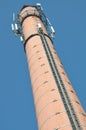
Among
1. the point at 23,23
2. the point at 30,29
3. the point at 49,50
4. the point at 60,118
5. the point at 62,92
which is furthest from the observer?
the point at 23,23

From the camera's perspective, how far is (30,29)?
45.2 m

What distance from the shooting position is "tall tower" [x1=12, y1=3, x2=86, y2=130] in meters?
28.5

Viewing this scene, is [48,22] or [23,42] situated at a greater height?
[48,22]

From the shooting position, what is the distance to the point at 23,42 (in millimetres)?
45438

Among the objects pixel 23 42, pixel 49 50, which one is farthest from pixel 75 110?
pixel 23 42

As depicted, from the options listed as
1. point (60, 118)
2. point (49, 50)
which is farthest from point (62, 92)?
point (49, 50)

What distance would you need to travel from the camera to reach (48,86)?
33.4 metres

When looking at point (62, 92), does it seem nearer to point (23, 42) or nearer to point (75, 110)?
point (75, 110)

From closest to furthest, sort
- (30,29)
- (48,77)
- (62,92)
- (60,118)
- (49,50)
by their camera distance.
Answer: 1. (60,118)
2. (62,92)
3. (48,77)
4. (49,50)
5. (30,29)

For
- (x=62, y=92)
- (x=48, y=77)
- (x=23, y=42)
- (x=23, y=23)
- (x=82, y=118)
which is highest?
(x=23, y=23)

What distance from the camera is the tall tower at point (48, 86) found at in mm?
28484

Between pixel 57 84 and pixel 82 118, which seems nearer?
pixel 82 118

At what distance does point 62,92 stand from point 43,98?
6.56 ft

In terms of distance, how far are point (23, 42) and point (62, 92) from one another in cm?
1542
